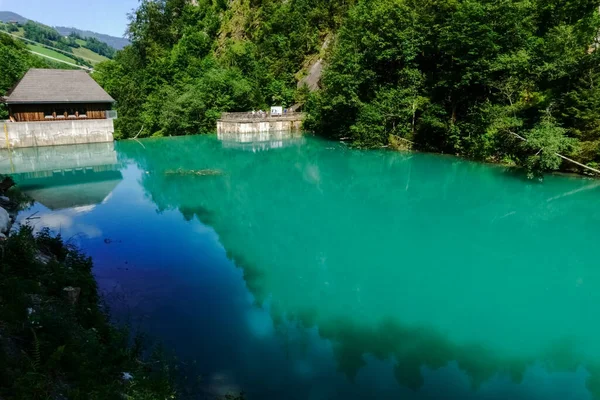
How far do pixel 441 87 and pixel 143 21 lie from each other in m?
49.7

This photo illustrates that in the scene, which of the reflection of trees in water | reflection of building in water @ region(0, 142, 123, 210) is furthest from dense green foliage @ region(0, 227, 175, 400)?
reflection of building in water @ region(0, 142, 123, 210)

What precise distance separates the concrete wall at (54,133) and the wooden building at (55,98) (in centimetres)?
60

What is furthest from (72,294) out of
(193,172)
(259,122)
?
(259,122)

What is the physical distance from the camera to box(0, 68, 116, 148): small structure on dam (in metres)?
29.9

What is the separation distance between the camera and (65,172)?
76.1ft

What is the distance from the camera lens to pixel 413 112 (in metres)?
29.9

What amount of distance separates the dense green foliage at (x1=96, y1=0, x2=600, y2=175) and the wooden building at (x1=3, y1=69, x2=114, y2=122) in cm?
852

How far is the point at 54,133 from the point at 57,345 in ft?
102

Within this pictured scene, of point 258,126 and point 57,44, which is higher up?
point 57,44

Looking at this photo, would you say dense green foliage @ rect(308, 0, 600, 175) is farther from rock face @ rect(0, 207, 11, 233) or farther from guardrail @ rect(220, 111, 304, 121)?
rock face @ rect(0, 207, 11, 233)

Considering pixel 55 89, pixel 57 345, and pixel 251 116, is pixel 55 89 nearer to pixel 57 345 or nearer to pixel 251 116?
pixel 251 116

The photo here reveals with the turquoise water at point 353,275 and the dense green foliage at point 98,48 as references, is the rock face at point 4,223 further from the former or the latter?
the dense green foliage at point 98,48

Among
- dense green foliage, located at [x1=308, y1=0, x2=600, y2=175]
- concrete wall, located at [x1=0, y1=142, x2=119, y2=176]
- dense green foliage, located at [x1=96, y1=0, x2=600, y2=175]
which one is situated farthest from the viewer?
concrete wall, located at [x1=0, y1=142, x2=119, y2=176]

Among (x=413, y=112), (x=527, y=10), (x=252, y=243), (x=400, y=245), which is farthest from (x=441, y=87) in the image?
(x=252, y=243)
